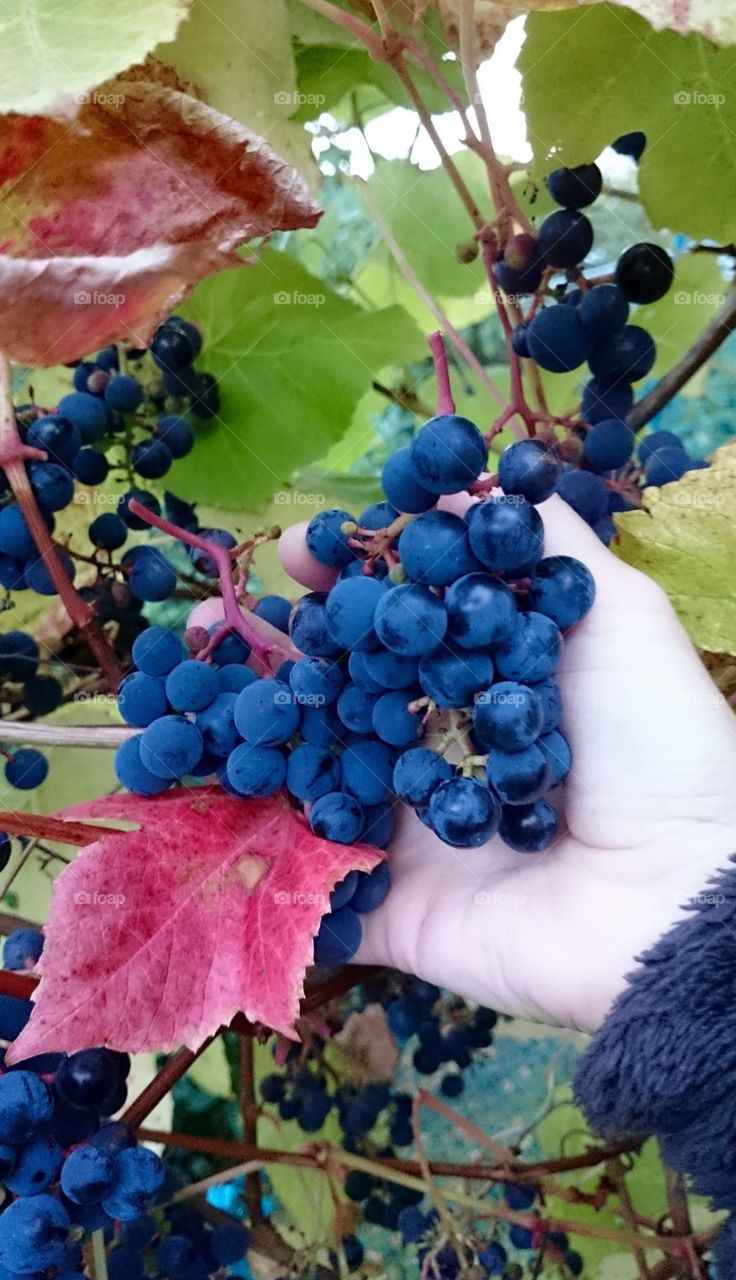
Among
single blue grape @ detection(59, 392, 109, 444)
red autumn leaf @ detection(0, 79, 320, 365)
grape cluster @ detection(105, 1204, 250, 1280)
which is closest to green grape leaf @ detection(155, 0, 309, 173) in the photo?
red autumn leaf @ detection(0, 79, 320, 365)

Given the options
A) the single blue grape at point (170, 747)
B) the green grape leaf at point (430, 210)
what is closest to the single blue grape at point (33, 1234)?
the single blue grape at point (170, 747)

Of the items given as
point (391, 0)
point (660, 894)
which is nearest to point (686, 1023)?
point (660, 894)

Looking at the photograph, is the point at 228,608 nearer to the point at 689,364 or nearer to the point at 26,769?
the point at 26,769

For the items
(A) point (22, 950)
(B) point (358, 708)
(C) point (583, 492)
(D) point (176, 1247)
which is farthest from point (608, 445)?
(D) point (176, 1247)

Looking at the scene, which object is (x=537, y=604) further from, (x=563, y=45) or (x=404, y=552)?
(x=563, y=45)

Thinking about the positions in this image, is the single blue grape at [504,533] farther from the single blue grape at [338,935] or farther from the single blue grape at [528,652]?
the single blue grape at [338,935]

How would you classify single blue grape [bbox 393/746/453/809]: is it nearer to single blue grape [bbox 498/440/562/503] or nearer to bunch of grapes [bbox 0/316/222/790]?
single blue grape [bbox 498/440/562/503]
